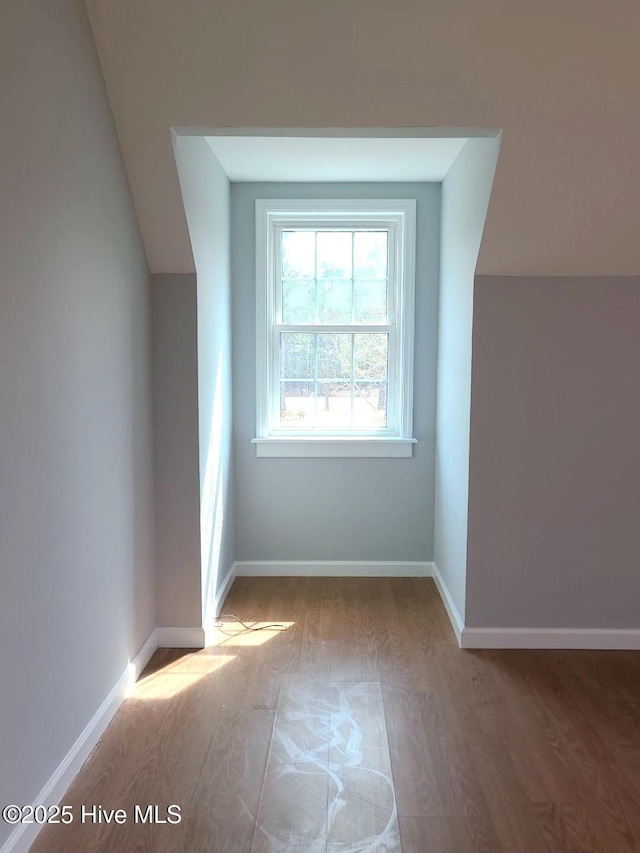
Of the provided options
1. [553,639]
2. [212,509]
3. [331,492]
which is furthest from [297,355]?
[553,639]

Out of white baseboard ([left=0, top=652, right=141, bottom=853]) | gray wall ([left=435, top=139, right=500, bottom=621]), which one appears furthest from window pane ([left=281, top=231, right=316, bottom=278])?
white baseboard ([left=0, top=652, right=141, bottom=853])

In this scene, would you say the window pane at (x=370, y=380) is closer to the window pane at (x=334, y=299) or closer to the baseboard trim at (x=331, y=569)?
the window pane at (x=334, y=299)

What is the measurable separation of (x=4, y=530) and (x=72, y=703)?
30.5 inches

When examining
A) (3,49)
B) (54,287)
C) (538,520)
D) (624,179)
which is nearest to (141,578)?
(54,287)

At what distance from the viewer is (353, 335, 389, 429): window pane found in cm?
419

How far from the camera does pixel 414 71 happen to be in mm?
2311

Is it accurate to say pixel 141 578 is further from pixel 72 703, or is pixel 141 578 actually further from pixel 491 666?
pixel 491 666

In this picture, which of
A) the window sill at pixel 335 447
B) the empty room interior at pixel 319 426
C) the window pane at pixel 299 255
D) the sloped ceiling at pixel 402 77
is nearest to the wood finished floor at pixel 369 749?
the empty room interior at pixel 319 426

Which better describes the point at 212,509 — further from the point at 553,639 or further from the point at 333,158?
the point at 333,158

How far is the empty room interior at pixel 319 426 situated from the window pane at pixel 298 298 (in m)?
0.02

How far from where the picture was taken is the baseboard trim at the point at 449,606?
3.27 m

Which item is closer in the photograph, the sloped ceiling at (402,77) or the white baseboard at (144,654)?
the sloped ceiling at (402,77)

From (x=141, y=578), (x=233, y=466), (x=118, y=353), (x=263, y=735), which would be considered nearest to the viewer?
(x=263, y=735)

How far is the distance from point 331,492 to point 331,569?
1.59 feet
